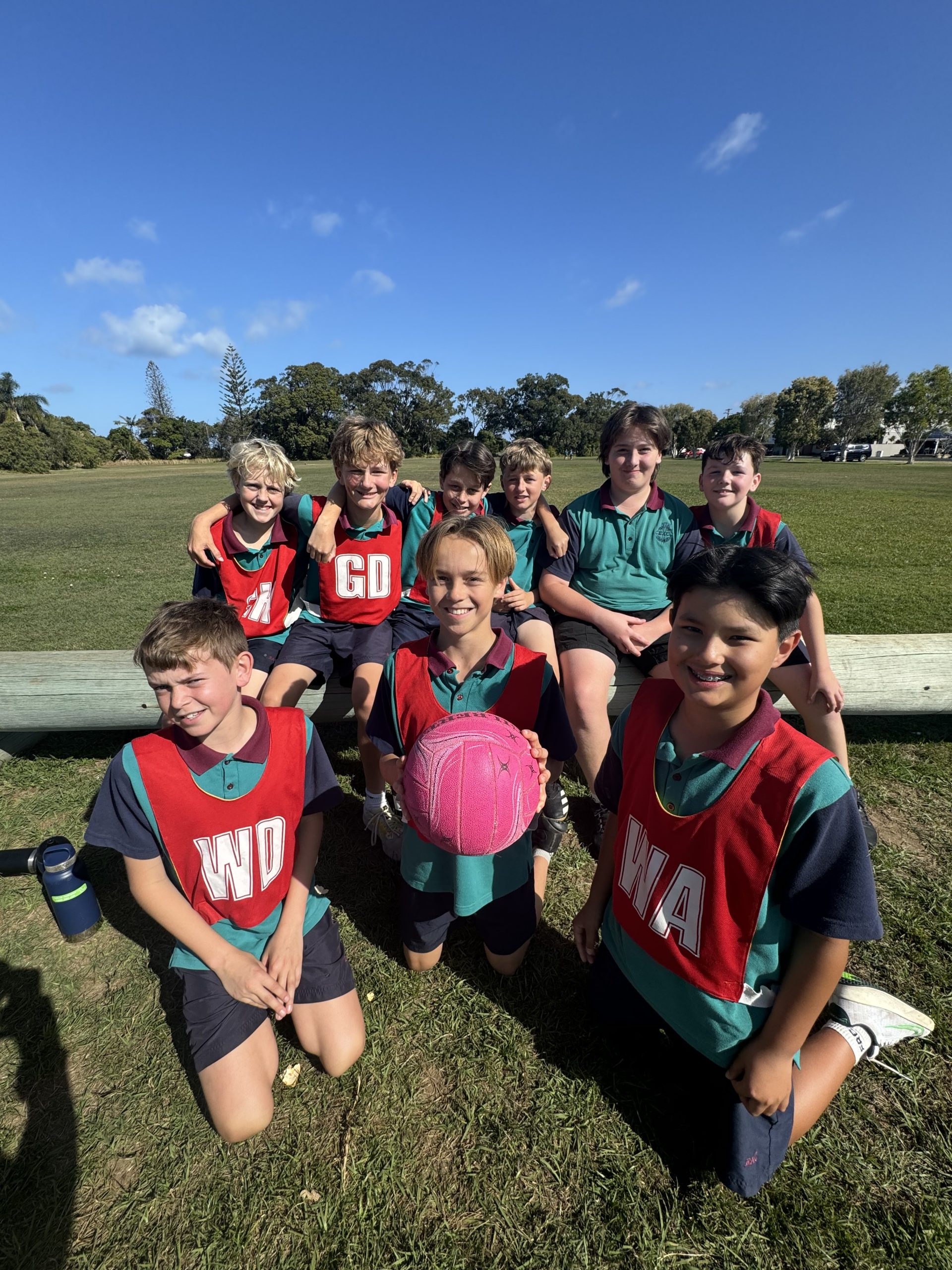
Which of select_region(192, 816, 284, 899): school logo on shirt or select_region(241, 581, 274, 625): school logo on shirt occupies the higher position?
select_region(241, 581, 274, 625): school logo on shirt

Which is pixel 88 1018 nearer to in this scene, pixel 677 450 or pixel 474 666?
pixel 474 666

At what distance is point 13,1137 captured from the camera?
216 centimetres

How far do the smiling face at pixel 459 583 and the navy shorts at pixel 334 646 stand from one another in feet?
4.67

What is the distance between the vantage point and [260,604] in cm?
405

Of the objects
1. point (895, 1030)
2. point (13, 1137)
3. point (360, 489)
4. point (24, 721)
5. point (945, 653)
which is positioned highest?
point (360, 489)

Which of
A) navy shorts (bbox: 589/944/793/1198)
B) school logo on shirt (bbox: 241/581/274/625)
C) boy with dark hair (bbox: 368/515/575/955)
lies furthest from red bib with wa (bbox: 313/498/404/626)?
navy shorts (bbox: 589/944/793/1198)

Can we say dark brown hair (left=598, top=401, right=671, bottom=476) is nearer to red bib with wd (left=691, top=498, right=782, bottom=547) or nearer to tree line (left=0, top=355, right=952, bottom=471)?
red bib with wd (left=691, top=498, right=782, bottom=547)

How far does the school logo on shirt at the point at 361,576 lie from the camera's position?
13.1 feet

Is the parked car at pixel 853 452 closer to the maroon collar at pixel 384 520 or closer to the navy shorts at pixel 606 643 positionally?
the navy shorts at pixel 606 643

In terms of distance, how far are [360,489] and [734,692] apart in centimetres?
290

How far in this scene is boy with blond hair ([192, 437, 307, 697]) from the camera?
Result: 154 inches

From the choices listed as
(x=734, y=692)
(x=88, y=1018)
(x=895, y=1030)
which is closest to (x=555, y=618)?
(x=734, y=692)

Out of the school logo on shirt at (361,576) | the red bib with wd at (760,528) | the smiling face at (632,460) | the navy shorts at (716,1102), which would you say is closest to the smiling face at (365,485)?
the school logo on shirt at (361,576)

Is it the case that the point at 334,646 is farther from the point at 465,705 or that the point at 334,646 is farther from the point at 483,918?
the point at 483,918
